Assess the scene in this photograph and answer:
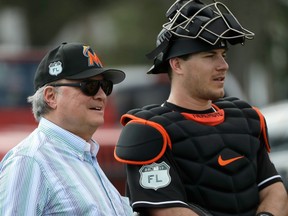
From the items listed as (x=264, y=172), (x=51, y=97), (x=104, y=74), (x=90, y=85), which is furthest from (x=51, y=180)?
(x=264, y=172)

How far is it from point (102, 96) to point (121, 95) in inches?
347

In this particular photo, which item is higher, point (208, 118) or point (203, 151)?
point (208, 118)

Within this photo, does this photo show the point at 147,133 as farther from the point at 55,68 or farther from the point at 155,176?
the point at 55,68

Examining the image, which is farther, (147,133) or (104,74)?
(147,133)

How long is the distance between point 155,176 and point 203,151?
0.93ft

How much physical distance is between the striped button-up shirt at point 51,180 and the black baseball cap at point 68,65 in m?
0.22

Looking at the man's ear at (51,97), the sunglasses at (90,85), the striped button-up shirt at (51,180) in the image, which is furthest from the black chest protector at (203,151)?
the man's ear at (51,97)

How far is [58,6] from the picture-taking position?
29016 mm

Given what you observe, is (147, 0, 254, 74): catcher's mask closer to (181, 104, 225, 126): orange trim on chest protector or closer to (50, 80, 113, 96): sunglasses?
(181, 104, 225, 126): orange trim on chest protector

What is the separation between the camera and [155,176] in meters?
5.36

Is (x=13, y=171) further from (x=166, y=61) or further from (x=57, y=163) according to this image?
(x=166, y=61)

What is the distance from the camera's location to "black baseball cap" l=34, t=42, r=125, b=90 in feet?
16.3

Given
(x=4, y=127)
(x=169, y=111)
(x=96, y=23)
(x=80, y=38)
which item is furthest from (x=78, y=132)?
(x=96, y=23)

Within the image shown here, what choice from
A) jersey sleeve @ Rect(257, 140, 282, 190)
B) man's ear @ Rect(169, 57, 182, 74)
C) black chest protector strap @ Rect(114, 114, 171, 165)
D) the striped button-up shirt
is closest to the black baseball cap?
the striped button-up shirt
